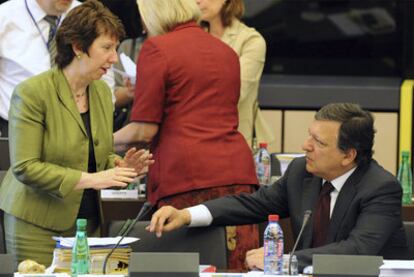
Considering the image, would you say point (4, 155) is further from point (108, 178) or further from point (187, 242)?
point (187, 242)

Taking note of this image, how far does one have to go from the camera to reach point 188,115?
19.6 feet

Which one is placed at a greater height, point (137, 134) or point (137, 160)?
point (137, 134)

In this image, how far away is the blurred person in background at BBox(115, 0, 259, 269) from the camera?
19.4 feet

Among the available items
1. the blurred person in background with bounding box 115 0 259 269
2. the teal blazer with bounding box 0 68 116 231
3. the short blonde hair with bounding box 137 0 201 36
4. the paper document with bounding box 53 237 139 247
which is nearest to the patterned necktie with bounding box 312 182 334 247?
the paper document with bounding box 53 237 139 247

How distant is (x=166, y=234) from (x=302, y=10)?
509cm

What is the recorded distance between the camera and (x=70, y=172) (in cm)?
536

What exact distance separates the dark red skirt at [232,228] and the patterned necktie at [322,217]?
729mm

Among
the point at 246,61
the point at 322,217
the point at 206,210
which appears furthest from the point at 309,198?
the point at 246,61

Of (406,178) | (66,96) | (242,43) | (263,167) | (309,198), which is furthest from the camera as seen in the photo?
(242,43)

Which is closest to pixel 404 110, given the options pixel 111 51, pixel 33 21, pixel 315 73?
pixel 315 73

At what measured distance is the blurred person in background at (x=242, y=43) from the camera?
7.41 metres

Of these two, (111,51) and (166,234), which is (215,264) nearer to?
(166,234)

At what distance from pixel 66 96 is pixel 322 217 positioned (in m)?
1.16

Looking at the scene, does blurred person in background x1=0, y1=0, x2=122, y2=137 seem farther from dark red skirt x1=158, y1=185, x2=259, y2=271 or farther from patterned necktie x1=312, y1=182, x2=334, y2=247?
patterned necktie x1=312, y1=182, x2=334, y2=247
